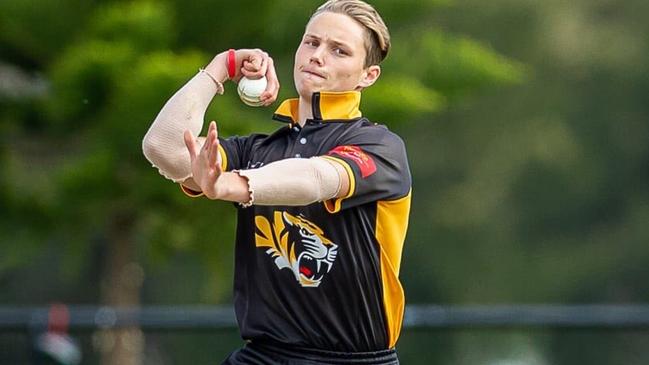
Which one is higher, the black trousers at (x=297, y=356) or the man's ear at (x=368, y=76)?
the man's ear at (x=368, y=76)

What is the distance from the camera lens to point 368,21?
4.81m

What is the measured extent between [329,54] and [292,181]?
61 cm

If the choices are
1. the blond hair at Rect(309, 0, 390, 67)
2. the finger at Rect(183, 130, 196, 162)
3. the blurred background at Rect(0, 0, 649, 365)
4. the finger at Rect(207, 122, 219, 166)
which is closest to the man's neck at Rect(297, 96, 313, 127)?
the blond hair at Rect(309, 0, 390, 67)

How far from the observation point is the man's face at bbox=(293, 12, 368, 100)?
15.6 feet

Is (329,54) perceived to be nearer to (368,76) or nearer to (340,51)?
(340,51)

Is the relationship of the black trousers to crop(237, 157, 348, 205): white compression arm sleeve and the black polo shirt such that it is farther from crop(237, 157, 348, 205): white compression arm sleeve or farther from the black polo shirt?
crop(237, 157, 348, 205): white compression arm sleeve

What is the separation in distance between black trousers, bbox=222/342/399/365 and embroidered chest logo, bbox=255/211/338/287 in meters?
0.22

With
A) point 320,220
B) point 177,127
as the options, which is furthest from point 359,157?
point 177,127

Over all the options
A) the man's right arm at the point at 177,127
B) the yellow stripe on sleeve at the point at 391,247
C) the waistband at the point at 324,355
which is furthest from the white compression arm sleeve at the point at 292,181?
the waistband at the point at 324,355

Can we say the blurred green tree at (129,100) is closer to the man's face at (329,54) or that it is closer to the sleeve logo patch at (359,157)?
the man's face at (329,54)

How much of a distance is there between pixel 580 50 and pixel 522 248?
387cm

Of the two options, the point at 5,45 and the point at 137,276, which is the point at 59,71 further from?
the point at 137,276

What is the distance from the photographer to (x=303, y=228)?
475 centimetres

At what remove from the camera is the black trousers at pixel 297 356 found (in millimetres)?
4812
